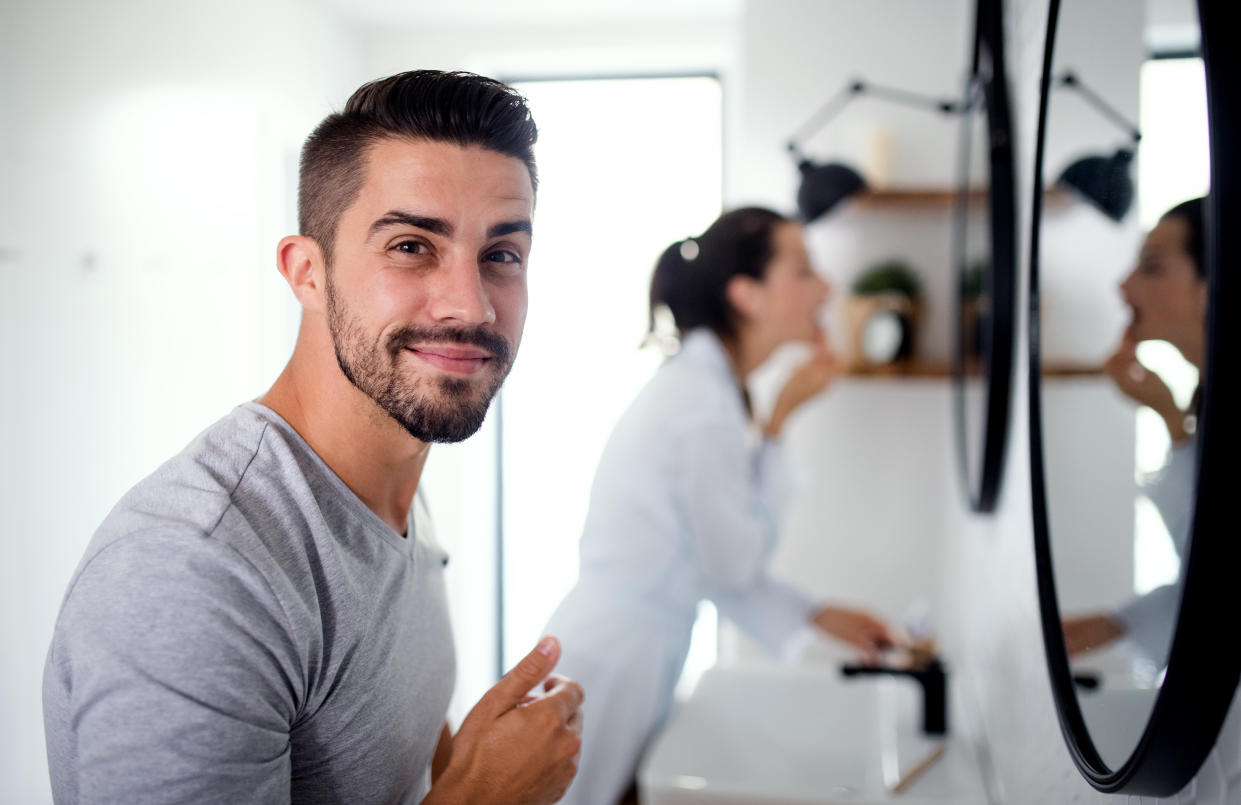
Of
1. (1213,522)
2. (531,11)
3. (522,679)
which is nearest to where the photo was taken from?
(1213,522)

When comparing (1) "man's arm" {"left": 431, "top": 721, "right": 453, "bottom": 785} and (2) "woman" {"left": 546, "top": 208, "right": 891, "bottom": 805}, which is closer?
(1) "man's arm" {"left": 431, "top": 721, "right": 453, "bottom": 785}

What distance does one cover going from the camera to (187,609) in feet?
1.64

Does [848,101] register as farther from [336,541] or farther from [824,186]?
[336,541]

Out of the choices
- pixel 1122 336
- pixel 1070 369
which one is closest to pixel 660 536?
pixel 1070 369

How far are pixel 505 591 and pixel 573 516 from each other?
17.3 inches

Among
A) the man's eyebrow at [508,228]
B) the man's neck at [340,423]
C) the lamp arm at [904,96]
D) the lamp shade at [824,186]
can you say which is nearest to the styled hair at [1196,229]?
the man's eyebrow at [508,228]

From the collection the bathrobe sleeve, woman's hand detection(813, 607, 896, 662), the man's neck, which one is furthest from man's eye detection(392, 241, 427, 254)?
woman's hand detection(813, 607, 896, 662)

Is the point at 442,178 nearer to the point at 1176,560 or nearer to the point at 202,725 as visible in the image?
the point at 202,725

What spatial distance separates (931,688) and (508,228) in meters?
1.01

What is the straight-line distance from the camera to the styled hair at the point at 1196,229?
36 cm

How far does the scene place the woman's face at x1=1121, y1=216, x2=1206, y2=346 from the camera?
38 cm

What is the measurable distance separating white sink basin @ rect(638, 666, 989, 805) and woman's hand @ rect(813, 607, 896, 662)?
6cm

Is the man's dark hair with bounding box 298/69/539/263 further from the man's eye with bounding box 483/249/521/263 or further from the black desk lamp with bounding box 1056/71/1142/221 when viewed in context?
the black desk lamp with bounding box 1056/71/1142/221

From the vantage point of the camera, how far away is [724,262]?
155 cm
